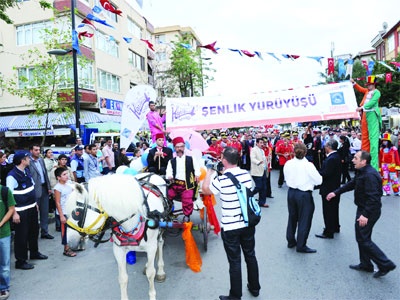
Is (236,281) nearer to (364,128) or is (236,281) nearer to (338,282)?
(338,282)

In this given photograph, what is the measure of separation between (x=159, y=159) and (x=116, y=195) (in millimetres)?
2491

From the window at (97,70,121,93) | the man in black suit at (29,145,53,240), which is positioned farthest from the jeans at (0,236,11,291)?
the window at (97,70,121,93)

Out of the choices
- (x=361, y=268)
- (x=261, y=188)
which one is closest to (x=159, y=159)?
(x=361, y=268)

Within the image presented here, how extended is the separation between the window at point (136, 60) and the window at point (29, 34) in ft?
28.7

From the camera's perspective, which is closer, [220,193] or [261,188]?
[220,193]

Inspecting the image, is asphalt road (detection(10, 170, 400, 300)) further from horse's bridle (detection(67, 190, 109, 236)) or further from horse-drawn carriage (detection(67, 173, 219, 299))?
horse's bridle (detection(67, 190, 109, 236))

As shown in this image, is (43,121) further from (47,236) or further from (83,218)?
(83,218)

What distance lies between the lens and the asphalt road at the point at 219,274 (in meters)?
3.92

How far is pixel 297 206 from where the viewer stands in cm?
529

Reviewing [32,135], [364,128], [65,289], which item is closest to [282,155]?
[364,128]

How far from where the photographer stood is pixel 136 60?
102 feet

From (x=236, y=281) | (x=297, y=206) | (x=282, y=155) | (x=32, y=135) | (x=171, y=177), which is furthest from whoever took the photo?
(x=32, y=135)

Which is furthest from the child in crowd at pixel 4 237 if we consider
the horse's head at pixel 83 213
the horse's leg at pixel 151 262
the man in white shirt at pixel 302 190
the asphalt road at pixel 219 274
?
the man in white shirt at pixel 302 190

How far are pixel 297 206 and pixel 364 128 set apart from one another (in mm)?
2826
